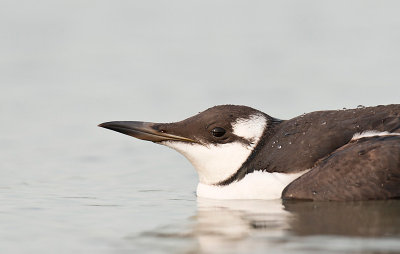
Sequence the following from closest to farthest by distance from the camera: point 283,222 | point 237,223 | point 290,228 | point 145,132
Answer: point 290,228 → point 283,222 → point 237,223 → point 145,132

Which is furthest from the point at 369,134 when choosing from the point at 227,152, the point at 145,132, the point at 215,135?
the point at 145,132

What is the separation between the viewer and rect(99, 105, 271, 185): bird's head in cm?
1147

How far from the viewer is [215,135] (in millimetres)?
11500

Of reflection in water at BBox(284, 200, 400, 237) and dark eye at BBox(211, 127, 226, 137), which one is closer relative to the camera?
reflection in water at BBox(284, 200, 400, 237)

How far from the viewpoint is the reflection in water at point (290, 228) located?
813 centimetres

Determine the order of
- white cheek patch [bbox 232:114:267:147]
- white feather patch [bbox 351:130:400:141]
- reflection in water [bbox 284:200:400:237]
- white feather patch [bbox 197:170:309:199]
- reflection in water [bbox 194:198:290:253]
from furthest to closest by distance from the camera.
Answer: white cheek patch [bbox 232:114:267:147]
white feather patch [bbox 197:170:309:199]
white feather patch [bbox 351:130:400:141]
reflection in water [bbox 284:200:400:237]
reflection in water [bbox 194:198:290:253]

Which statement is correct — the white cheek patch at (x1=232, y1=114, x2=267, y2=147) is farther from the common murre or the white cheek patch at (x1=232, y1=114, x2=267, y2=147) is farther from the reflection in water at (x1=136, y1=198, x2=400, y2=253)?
the reflection in water at (x1=136, y1=198, x2=400, y2=253)

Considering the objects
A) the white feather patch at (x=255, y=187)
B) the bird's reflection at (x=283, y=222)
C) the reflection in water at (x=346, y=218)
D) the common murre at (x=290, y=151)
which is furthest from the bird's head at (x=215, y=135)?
the reflection in water at (x=346, y=218)

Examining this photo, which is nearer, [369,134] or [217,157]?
[369,134]

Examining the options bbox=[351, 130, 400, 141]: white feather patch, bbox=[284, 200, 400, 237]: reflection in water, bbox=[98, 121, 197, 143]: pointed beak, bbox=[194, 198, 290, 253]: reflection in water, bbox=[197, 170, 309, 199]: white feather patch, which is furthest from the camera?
bbox=[98, 121, 197, 143]: pointed beak

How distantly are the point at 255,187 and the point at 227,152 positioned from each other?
0.72 m

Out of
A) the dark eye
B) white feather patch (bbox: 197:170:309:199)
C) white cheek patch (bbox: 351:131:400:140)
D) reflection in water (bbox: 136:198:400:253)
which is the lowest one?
reflection in water (bbox: 136:198:400:253)

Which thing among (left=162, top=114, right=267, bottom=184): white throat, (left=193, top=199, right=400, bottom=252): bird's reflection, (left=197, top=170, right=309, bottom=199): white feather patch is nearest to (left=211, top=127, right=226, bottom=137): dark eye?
(left=162, top=114, right=267, bottom=184): white throat

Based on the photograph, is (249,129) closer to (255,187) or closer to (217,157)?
(217,157)
